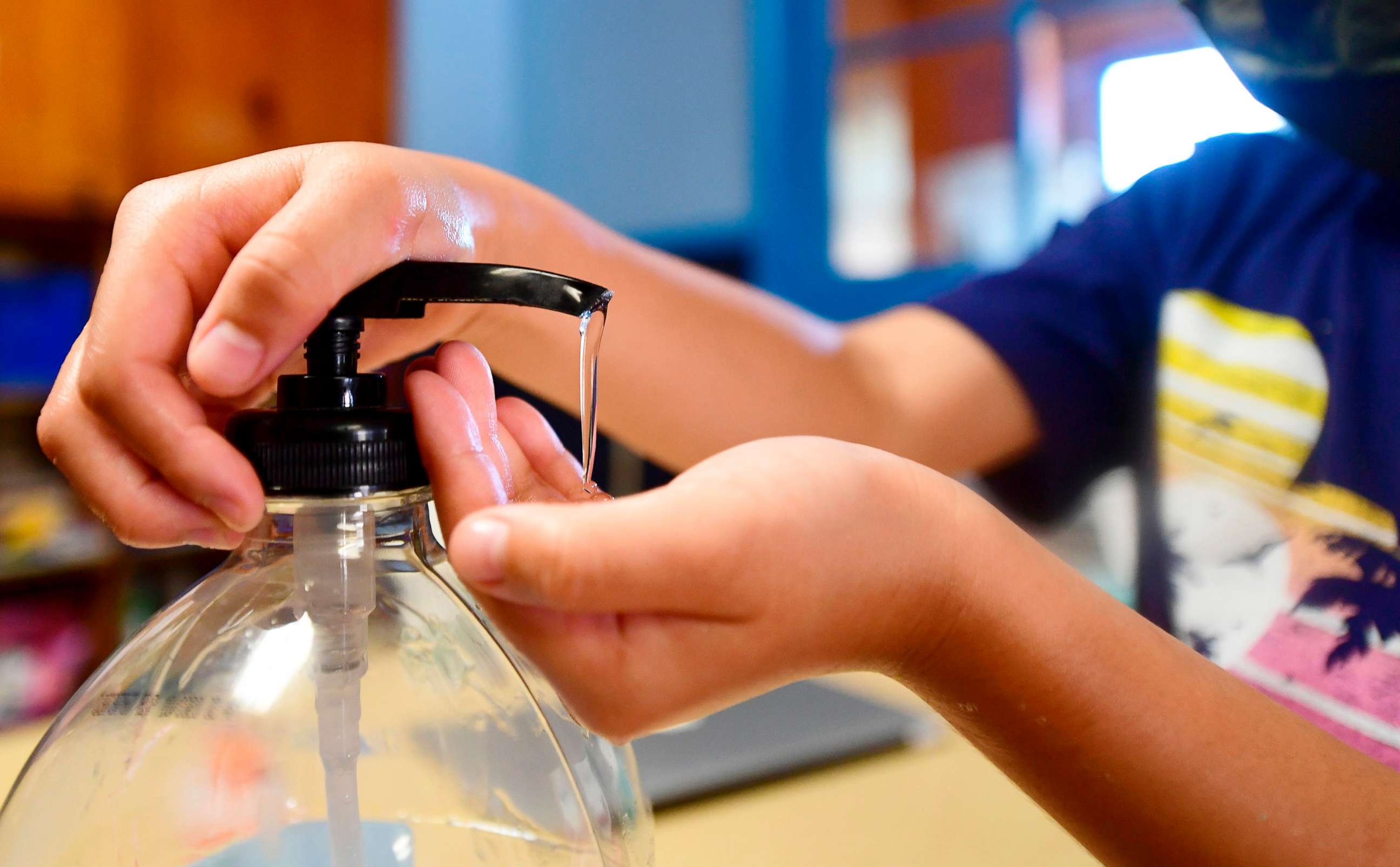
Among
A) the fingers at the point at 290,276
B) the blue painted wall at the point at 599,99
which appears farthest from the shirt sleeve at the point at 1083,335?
the blue painted wall at the point at 599,99

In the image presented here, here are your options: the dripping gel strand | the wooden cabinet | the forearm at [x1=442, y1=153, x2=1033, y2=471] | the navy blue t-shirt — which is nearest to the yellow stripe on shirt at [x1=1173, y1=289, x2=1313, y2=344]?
the navy blue t-shirt

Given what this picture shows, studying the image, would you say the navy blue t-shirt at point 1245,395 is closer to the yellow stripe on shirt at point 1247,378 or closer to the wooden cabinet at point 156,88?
the yellow stripe on shirt at point 1247,378

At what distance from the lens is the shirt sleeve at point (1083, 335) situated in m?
0.87

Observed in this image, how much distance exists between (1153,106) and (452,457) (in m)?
1.95

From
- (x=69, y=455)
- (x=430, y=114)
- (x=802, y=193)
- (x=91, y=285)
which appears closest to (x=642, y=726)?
(x=69, y=455)

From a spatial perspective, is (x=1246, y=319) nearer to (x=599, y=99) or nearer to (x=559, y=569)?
(x=559, y=569)

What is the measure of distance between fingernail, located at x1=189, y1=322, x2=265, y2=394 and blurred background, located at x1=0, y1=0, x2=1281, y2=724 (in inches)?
67.3

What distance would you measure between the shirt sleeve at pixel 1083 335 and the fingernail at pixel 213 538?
0.65 meters

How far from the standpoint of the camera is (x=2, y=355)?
6.79 feet

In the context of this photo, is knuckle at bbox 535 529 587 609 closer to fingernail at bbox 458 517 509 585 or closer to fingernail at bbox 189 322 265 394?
fingernail at bbox 458 517 509 585

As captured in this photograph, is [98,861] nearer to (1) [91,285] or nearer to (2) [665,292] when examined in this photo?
(2) [665,292]

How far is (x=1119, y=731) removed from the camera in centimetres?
37

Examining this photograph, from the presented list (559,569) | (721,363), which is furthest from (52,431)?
(721,363)

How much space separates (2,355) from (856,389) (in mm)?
1997
